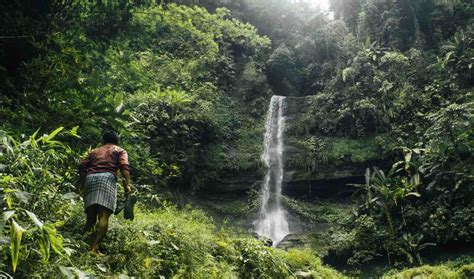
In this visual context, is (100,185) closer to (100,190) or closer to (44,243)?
(100,190)

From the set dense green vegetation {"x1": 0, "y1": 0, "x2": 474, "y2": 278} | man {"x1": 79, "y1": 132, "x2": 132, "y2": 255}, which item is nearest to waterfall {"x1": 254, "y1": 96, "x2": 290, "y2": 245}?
dense green vegetation {"x1": 0, "y1": 0, "x2": 474, "y2": 278}

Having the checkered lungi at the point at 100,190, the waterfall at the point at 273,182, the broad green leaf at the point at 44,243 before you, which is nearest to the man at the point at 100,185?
the checkered lungi at the point at 100,190

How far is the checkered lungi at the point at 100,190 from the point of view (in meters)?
4.15

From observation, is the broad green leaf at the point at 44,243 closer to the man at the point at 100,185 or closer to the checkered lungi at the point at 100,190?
the man at the point at 100,185

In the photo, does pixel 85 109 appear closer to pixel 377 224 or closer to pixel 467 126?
pixel 377 224

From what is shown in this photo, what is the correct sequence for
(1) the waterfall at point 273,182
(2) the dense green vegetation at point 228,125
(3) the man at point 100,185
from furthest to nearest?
1. (1) the waterfall at point 273,182
2. (2) the dense green vegetation at point 228,125
3. (3) the man at point 100,185

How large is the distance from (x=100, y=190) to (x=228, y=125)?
15.5 metres

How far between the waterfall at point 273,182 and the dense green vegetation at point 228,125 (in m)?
0.50

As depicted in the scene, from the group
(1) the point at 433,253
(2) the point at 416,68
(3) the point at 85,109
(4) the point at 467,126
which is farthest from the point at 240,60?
(3) the point at 85,109

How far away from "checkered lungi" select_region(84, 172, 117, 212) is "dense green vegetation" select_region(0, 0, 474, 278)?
5.8 inches

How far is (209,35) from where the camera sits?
7.12 meters

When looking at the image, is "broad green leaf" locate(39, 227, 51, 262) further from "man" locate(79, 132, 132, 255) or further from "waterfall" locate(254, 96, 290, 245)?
Result: "waterfall" locate(254, 96, 290, 245)

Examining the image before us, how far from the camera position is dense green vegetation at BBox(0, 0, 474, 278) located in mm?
4363

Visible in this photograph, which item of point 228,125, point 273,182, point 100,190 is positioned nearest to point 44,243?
point 100,190
